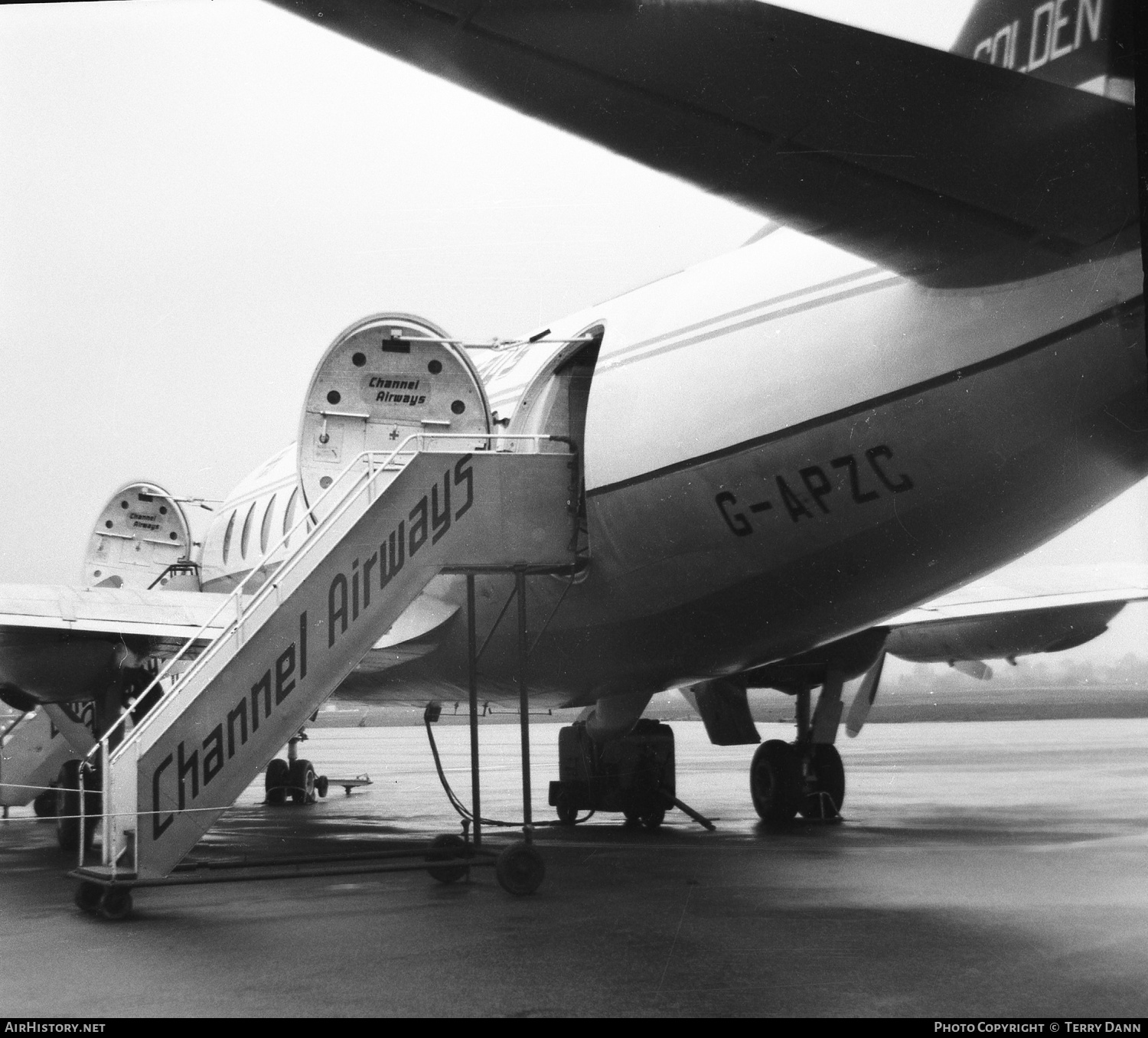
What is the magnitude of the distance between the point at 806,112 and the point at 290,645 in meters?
5.13

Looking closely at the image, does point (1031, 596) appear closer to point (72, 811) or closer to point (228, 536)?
point (228, 536)

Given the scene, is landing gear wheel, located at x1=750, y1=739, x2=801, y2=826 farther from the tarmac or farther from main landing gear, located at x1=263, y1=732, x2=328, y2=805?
main landing gear, located at x1=263, y1=732, x2=328, y2=805

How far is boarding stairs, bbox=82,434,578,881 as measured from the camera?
898 centimetres

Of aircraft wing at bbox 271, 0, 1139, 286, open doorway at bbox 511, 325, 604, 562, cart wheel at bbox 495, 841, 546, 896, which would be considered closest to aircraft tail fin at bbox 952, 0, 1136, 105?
aircraft wing at bbox 271, 0, 1139, 286

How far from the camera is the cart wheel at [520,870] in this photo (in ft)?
31.7

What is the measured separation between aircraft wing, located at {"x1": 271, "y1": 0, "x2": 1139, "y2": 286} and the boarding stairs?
3.57 meters

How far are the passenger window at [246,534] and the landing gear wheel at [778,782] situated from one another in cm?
761

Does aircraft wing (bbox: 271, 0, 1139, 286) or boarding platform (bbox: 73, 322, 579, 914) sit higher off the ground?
aircraft wing (bbox: 271, 0, 1139, 286)

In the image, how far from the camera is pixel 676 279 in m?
10.9

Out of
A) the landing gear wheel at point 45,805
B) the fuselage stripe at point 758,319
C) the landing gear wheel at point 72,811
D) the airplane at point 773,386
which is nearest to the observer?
the airplane at point 773,386

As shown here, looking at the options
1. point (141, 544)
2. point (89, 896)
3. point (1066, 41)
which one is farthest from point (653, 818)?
point (1066, 41)

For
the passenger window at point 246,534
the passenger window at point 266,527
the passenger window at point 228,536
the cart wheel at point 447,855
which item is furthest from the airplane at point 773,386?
the passenger window at point 228,536

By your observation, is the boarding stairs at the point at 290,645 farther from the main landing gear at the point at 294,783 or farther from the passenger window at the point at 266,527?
the main landing gear at the point at 294,783

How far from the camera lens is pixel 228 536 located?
61.3ft
